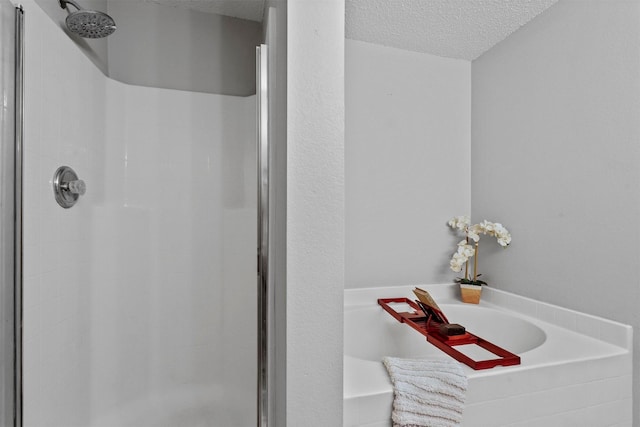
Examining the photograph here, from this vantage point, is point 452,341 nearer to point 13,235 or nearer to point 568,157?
point 568,157

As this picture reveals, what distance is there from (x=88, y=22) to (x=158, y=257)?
3.69ft

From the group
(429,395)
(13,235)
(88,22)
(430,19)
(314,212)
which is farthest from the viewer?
(430,19)

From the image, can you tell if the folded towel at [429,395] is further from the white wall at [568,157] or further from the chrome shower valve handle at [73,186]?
the chrome shower valve handle at [73,186]

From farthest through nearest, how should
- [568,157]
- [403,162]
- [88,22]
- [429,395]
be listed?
1. [403,162]
2. [568,157]
3. [88,22]
4. [429,395]

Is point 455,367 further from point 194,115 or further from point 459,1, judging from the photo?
point 194,115

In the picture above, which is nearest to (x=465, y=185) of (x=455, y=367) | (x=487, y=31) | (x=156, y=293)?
(x=487, y=31)

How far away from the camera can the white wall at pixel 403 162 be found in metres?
2.05

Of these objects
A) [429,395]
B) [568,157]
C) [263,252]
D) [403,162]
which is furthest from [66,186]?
[568,157]

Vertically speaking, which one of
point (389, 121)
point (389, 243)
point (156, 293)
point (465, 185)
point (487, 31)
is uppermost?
point (487, 31)

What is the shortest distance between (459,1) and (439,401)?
169 cm

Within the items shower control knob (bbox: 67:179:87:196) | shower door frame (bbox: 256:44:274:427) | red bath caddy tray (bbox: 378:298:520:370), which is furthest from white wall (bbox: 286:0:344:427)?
shower control knob (bbox: 67:179:87:196)

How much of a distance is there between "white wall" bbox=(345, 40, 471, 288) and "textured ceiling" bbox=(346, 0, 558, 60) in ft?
0.31

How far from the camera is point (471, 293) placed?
200 cm

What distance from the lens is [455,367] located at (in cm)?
111
